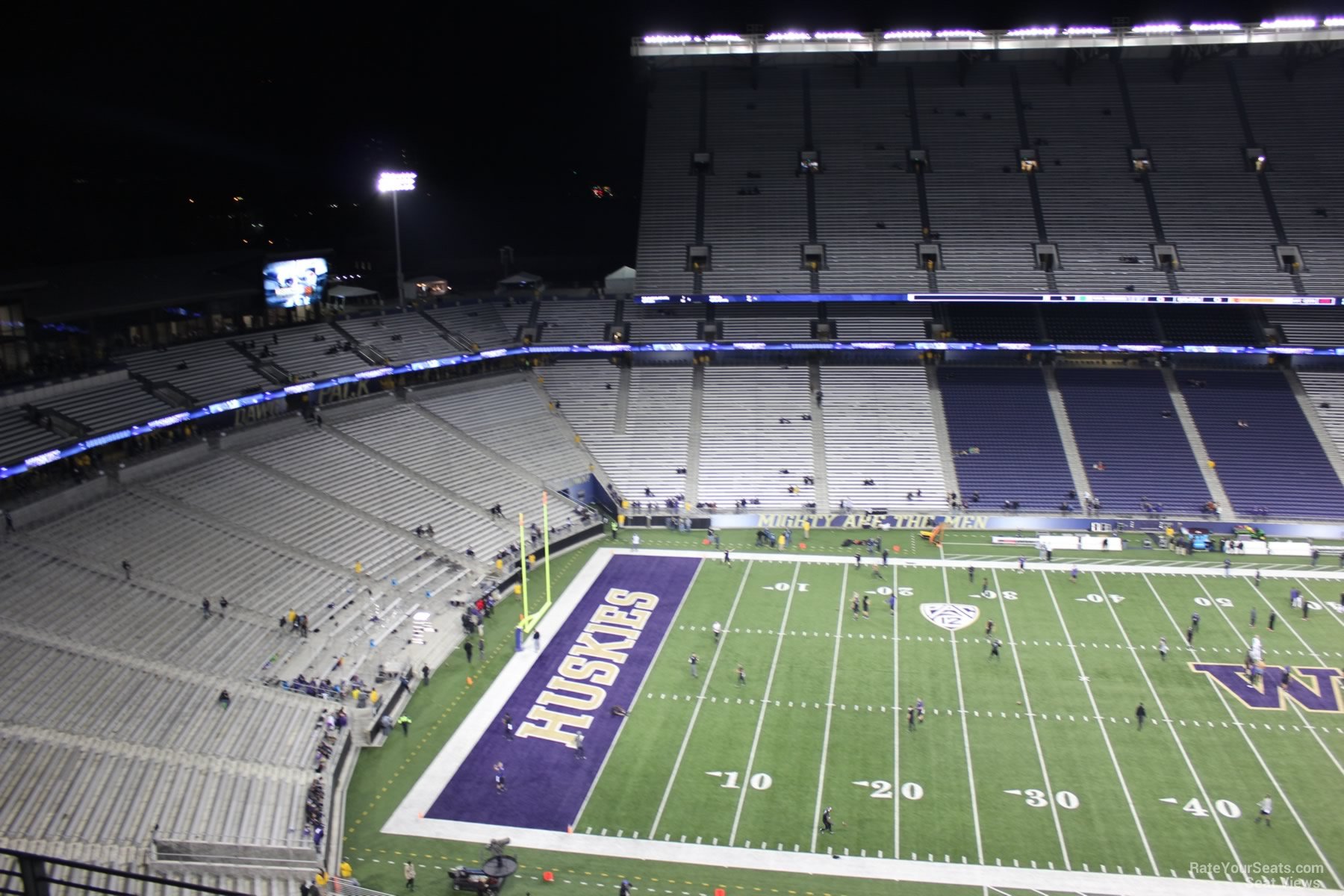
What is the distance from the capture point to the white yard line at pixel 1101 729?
24.3 meters

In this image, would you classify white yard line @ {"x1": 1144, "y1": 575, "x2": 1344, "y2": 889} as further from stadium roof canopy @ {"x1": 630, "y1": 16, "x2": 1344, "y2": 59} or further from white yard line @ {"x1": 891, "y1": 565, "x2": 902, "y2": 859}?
stadium roof canopy @ {"x1": 630, "y1": 16, "x2": 1344, "y2": 59}

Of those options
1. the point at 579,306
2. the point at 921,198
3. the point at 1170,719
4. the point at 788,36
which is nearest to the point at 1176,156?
the point at 921,198

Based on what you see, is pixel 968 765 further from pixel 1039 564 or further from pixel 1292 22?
pixel 1292 22

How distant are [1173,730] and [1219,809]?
3.90 metres

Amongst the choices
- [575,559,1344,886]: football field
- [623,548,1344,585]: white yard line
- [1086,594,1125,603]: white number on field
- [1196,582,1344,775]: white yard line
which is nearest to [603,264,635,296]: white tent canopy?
[623,548,1344,585]: white yard line

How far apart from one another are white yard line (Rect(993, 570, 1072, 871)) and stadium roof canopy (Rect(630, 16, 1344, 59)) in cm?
3292

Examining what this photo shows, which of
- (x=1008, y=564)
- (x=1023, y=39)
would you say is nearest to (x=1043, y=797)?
(x=1008, y=564)

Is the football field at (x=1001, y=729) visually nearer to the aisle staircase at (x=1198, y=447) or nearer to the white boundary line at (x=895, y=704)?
the white boundary line at (x=895, y=704)

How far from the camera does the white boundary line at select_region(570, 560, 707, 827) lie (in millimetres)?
26625

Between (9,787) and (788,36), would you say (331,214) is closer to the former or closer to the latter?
(788,36)

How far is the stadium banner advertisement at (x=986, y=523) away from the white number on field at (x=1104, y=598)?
7.29m

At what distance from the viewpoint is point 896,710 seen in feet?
101

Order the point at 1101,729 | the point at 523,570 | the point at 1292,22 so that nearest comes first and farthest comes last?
the point at 1101,729
the point at 523,570
the point at 1292,22

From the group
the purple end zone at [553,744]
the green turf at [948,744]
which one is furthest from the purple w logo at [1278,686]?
the purple end zone at [553,744]
